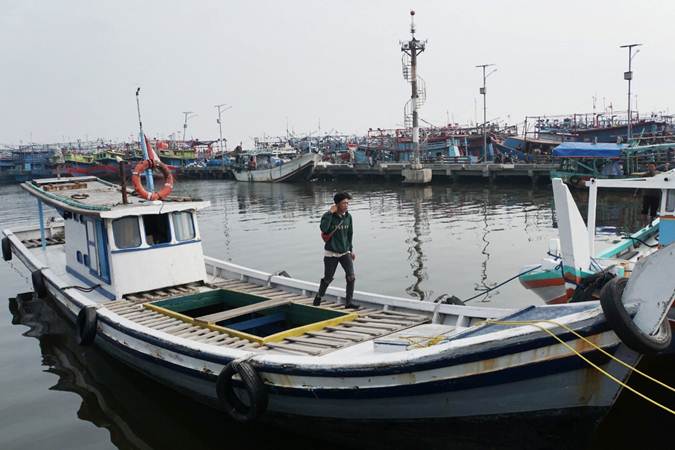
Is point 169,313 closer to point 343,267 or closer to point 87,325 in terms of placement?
point 87,325

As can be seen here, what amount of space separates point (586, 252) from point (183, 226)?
716 centimetres

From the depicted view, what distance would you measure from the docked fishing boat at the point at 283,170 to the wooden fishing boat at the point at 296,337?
1631 inches

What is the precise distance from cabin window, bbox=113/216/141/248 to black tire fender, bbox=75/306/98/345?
135 centimetres

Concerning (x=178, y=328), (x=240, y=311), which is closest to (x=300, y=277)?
(x=240, y=311)

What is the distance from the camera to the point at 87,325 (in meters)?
9.52

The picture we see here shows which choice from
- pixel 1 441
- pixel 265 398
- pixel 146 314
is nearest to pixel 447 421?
pixel 265 398

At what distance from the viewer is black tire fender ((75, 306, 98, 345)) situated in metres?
9.52

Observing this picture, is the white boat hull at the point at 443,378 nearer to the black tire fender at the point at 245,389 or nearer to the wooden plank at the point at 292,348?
the black tire fender at the point at 245,389

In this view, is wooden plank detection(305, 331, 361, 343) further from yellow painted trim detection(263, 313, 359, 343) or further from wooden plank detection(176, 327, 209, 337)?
wooden plank detection(176, 327, 209, 337)

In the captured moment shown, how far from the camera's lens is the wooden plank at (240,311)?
884 centimetres

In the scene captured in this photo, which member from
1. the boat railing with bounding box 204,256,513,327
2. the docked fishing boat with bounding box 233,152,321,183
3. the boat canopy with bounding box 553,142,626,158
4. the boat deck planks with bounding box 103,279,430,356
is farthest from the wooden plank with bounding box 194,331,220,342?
the docked fishing boat with bounding box 233,152,321,183

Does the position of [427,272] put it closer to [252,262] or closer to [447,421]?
[252,262]

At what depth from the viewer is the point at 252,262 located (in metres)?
19.6

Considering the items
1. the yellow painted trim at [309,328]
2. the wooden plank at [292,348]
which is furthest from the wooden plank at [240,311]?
the wooden plank at [292,348]
